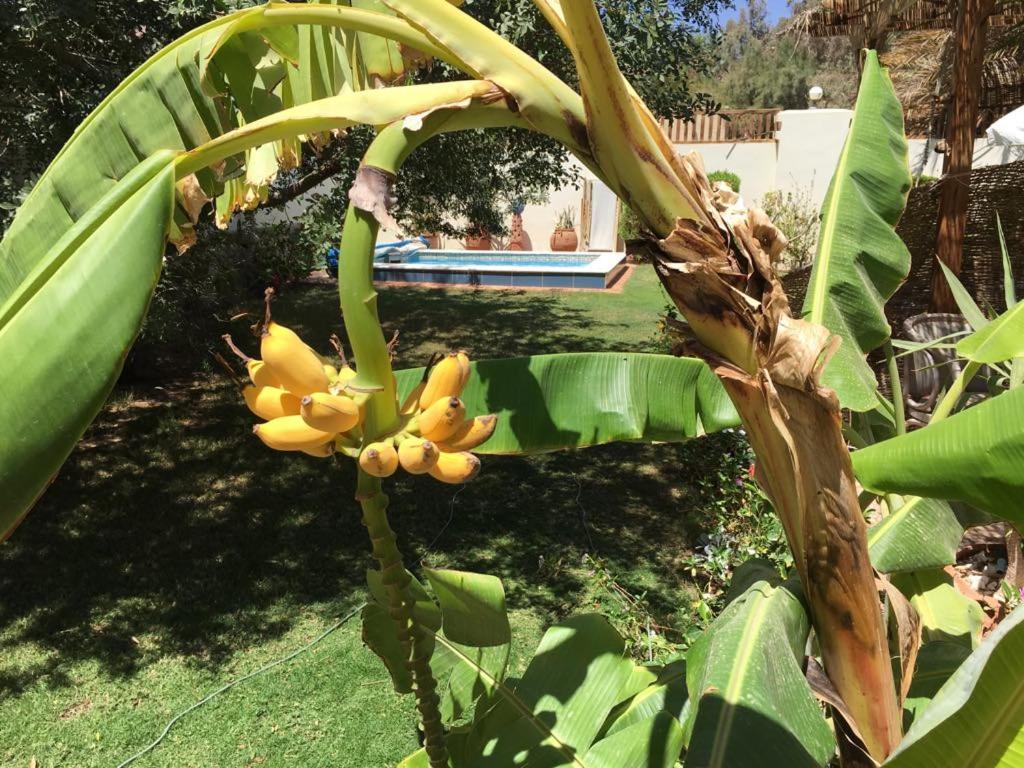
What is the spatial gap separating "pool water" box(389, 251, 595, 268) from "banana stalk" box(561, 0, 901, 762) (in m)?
14.0

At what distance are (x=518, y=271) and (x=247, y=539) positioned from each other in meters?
9.48

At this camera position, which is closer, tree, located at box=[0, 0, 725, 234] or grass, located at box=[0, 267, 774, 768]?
grass, located at box=[0, 267, 774, 768]

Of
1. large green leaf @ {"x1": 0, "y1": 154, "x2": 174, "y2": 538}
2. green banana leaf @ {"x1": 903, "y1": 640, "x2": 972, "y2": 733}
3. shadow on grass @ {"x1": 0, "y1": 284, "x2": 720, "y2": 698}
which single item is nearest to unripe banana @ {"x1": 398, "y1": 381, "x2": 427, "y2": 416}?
large green leaf @ {"x1": 0, "y1": 154, "x2": 174, "y2": 538}

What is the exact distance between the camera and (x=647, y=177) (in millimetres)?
856

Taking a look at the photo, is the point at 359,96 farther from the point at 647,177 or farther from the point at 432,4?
the point at 647,177

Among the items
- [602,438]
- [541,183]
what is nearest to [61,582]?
[602,438]

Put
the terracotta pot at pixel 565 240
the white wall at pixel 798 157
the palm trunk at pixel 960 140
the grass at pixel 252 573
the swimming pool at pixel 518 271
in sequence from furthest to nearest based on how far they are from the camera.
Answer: the terracotta pot at pixel 565 240 → the swimming pool at pixel 518 271 → the white wall at pixel 798 157 → the palm trunk at pixel 960 140 → the grass at pixel 252 573

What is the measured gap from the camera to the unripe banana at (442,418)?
80 centimetres

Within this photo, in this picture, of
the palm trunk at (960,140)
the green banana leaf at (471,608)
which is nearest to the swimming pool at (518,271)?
the palm trunk at (960,140)

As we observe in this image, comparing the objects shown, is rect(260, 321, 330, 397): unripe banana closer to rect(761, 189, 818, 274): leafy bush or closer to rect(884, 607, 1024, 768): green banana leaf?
rect(884, 607, 1024, 768): green banana leaf

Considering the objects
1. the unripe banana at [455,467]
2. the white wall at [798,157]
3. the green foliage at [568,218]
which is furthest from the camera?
the green foliage at [568,218]

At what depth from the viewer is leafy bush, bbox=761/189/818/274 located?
1055cm

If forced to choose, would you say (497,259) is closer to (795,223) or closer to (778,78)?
(795,223)

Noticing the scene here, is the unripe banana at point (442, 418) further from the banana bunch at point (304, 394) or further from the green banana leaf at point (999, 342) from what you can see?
the green banana leaf at point (999, 342)
